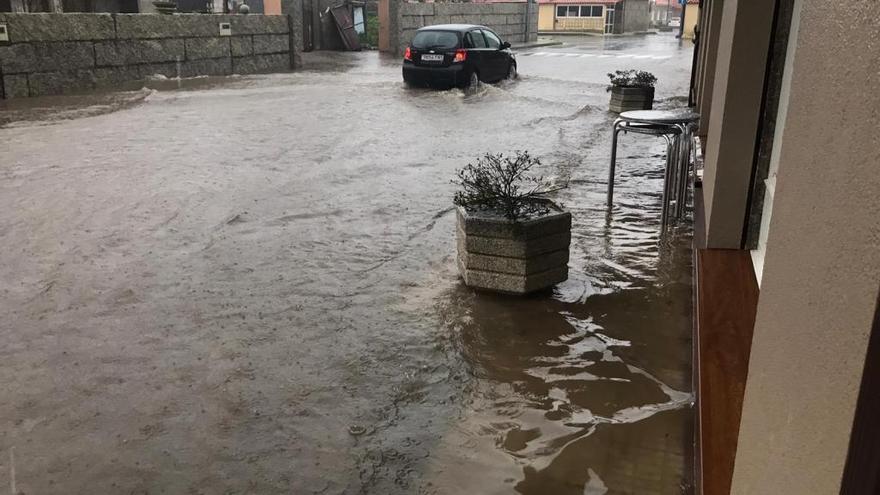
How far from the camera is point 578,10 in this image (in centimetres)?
5147

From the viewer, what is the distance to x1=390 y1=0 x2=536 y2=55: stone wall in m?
29.4

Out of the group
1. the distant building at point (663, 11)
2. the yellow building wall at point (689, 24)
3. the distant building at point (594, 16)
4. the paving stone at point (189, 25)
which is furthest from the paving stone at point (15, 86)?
the distant building at point (663, 11)

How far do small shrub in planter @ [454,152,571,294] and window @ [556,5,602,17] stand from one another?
160 ft

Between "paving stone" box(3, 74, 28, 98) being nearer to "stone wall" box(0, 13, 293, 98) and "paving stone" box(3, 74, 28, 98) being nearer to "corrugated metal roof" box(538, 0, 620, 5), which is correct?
"stone wall" box(0, 13, 293, 98)

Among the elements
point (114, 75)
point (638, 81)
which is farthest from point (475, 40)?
point (114, 75)

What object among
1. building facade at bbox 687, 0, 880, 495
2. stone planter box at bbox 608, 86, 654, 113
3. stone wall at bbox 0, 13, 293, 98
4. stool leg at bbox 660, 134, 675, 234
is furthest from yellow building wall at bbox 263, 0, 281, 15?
building facade at bbox 687, 0, 880, 495

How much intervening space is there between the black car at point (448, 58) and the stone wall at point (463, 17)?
37.6 ft

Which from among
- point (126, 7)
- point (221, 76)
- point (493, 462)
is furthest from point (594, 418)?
point (126, 7)

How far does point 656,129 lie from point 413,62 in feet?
40.5

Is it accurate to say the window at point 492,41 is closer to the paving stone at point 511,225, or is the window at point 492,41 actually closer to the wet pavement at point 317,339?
the wet pavement at point 317,339

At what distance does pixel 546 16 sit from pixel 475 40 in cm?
3652

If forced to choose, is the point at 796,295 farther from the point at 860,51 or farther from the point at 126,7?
the point at 126,7

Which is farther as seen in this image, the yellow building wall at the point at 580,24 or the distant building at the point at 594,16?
the yellow building wall at the point at 580,24

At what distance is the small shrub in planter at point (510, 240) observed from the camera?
4.84 m
